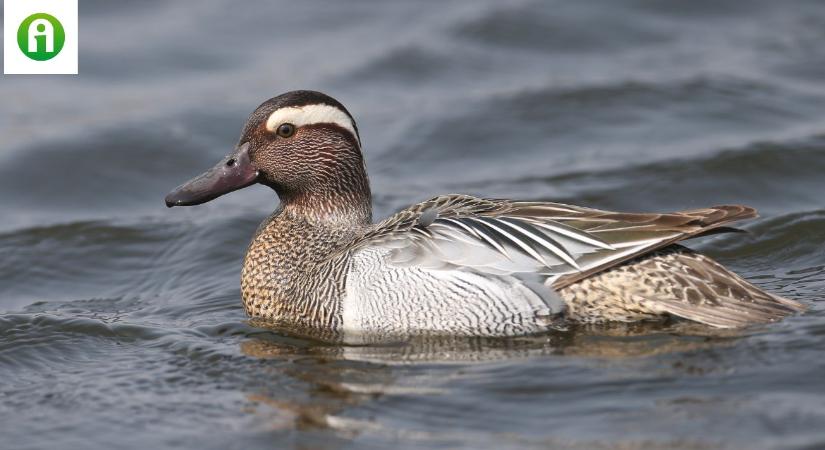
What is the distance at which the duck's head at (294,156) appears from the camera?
27.2ft

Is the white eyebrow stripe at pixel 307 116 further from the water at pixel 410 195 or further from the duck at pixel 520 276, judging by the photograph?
the water at pixel 410 195

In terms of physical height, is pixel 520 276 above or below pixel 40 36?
below

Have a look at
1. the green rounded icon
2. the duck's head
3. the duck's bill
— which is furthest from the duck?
the green rounded icon

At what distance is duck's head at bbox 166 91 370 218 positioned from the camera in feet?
27.2

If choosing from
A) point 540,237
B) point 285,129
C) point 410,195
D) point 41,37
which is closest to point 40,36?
point 41,37

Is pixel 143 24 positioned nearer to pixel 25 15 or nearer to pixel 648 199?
pixel 25 15

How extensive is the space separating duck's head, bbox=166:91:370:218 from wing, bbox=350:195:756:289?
755 mm

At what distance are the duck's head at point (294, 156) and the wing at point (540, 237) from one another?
76 centimetres

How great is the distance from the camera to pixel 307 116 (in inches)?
328

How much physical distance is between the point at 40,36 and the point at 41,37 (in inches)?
1.9

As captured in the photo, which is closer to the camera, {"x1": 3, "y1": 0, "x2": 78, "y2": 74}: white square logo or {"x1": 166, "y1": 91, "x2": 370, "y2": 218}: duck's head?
{"x1": 166, "y1": 91, "x2": 370, "y2": 218}: duck's head

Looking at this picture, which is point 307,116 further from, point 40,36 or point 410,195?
point 40,36

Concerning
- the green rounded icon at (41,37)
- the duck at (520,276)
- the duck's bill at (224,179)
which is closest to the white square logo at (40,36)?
the green rounded icon at (41,37)

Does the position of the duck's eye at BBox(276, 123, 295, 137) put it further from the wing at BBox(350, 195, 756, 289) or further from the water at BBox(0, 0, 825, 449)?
the water at BBox(0, 0, 825, 449)
